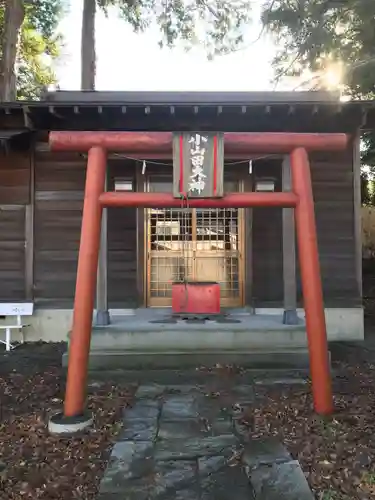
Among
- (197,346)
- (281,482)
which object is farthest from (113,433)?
(197,346)

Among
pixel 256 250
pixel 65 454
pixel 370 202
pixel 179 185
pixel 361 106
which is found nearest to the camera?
pixel 65 454

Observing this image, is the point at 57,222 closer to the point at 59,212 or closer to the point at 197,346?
the point at 59,212

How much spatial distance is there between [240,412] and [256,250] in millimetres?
4013

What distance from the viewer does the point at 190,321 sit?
732 cm

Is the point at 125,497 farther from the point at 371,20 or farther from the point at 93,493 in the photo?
the point at 371,20

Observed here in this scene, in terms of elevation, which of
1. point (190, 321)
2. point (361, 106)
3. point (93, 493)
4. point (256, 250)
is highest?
point (361, 106)

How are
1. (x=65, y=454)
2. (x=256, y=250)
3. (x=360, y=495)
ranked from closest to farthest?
1. (x=360, y=495)
2. (x=65, y=454)
3. (x=256, y=250)

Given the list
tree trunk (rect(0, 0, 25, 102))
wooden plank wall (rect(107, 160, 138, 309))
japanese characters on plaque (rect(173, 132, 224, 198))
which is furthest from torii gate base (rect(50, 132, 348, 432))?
tree trunk (rect(0, 0, 25, 102))

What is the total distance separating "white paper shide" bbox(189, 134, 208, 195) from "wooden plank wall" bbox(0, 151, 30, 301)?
15.1ft

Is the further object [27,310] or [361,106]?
[27,310]

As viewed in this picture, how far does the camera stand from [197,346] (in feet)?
22.3

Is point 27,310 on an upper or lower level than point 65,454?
upper

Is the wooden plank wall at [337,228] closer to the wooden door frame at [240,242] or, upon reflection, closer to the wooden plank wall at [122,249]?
the wooden door frame at [240,242]

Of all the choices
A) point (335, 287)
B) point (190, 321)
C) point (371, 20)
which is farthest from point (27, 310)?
point (371, 20)
